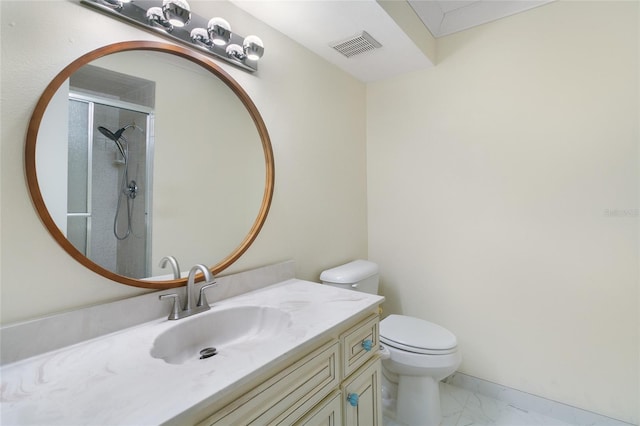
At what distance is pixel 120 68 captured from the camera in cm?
101

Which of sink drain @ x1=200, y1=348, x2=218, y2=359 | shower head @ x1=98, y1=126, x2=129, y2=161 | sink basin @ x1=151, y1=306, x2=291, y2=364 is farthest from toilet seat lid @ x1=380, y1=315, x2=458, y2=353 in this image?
shower head @ x1=98, y1=126, x2=129, y2=161

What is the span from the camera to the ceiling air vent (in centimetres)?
164

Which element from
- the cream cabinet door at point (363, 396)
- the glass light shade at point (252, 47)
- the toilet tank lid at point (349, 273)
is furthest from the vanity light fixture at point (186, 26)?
the cream cabinet door at point (363, 396)

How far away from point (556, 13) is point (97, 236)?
2.45m

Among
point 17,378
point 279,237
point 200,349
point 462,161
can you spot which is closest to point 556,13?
point 462,161

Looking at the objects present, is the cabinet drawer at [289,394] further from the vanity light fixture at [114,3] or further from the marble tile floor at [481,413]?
the vanity light fixture at [114,3]

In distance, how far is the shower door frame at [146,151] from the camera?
929mm

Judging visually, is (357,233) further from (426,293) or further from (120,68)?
(120,68)

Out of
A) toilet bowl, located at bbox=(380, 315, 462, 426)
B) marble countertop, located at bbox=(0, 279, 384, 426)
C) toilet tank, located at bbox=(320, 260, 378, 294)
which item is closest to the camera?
marble countertop, located at bbox=(0, 279, 384, 426)

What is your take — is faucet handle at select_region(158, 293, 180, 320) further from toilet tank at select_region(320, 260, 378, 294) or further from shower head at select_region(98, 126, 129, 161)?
toilet tank at select_region(320, 260, 378, 294)

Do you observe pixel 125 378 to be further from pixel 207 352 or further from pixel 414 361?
pixel 414 361

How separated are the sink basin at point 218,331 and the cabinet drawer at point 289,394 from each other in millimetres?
177

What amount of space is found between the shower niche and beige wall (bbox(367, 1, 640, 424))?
5.34 ft

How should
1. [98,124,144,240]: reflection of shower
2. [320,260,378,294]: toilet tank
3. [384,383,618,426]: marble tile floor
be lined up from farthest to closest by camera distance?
1. [320,260,378,294]: toilet tank
2. [384,383,618,426]: marble tile floor
3. [98,124,144,240]: reflection of shower
